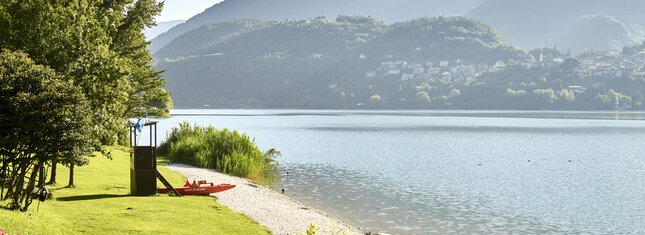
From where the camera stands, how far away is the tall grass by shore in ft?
154

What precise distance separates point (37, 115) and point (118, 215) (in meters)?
4.79

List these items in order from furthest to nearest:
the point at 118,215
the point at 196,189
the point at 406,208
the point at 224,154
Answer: the point at 224,154
the point at 406,208
the point at 196,189
the point at 118,215

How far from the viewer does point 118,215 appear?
21547 mm

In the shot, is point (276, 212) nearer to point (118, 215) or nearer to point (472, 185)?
point (118, 215)

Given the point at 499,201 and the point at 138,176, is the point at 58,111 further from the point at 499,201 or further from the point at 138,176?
the point at 499,201

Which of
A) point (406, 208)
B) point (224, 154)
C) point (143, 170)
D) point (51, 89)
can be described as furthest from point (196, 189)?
point (224, 154)

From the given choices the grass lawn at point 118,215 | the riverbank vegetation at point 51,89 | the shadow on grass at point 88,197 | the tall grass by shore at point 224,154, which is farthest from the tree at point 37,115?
the tall grass by shore at point 224,154

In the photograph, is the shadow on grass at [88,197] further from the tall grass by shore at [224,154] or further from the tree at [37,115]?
the tall grass by shore at [224,154]

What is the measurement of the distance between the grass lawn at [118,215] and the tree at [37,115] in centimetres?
169

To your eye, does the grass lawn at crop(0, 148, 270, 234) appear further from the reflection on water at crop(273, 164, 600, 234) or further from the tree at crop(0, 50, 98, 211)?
the reflection on water at crop(273, 164, 600, 234)

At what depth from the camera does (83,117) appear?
19141mm

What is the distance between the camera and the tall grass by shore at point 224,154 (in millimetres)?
46969

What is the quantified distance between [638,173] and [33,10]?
176ft

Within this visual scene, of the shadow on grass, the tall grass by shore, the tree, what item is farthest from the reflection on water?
the tree
